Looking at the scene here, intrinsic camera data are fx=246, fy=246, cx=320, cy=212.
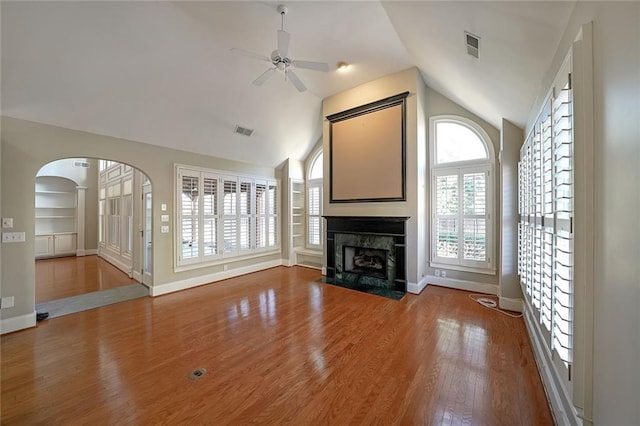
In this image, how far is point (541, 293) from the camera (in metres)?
2.01

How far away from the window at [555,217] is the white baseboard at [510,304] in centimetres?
143

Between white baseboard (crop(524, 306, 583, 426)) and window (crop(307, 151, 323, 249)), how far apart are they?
4491mm

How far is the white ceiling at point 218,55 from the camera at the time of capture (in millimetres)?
2283

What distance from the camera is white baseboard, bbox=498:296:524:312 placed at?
3424 mm

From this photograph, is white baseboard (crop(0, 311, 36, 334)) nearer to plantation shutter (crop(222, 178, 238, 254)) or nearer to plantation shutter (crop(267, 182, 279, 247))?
plantation shutter (crop(222, 178, 238, 254))

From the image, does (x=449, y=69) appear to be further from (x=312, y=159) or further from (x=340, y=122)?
(x=312, y=159)

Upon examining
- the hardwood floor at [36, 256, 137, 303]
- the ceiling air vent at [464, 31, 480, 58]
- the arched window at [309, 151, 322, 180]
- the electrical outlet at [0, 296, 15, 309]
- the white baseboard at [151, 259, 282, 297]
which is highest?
the ceiling air vent at [464, 31, 480, 58]

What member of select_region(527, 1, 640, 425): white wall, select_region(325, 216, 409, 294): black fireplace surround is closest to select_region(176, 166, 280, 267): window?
select_region(325, 216, 409, 294): black fireplace surround

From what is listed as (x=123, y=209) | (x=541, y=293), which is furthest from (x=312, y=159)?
(x=541, y=293)

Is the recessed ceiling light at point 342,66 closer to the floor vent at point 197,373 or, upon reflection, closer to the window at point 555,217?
the window at point 555,217

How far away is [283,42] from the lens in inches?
105

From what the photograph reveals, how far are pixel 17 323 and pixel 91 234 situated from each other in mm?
6583

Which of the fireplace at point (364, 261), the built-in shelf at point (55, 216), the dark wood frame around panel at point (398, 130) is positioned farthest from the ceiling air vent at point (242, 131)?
the built-in shelf at point (55, 216)

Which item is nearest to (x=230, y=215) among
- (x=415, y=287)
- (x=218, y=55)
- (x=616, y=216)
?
(x=218, y=55)
